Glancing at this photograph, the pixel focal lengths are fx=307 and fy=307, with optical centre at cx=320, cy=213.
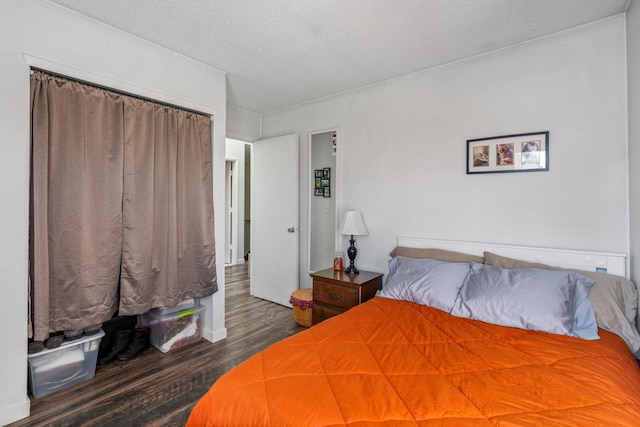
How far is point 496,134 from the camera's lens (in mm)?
2492

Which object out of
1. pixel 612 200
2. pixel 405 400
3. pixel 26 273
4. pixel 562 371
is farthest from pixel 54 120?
pixel 612 200

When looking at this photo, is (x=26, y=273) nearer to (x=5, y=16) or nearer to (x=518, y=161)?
(x=5, y=16)

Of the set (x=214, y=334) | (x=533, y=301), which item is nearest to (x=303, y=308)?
(x=214, y=334)

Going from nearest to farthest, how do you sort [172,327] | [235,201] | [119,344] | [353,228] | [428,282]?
1. [428,282]
2. [119,344]
3. [172,327]
4. [353,228]
5. [235,201]

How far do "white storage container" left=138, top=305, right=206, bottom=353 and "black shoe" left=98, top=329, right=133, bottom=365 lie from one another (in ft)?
0.60

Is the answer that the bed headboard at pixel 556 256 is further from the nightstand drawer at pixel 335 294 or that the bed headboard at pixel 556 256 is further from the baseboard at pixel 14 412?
the baseboard at pixel 14 412

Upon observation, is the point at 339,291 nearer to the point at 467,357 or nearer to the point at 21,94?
the point at 467,357

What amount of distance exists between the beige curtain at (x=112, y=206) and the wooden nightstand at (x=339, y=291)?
100 cm

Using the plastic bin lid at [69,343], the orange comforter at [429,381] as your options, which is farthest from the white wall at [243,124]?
the orange comforter at [429,381]

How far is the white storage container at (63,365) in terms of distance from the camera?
203 cm

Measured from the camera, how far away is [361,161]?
3.31 m

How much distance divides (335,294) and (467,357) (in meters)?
1.48

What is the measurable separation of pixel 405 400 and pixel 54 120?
258cm

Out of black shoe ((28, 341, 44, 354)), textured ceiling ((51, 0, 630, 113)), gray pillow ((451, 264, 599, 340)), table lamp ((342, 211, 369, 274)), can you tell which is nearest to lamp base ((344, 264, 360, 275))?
table lamp ((342, 211, 369, 274))
